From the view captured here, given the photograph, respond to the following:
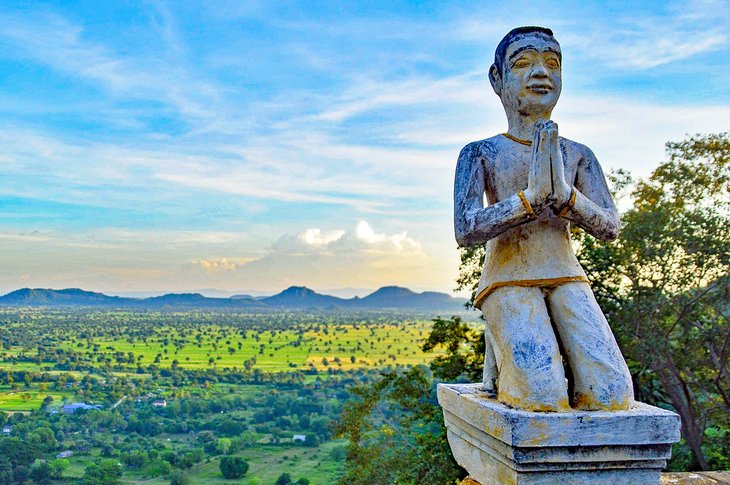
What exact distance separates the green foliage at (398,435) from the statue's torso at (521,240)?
9.96m

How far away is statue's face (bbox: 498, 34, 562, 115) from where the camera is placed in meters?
3.72

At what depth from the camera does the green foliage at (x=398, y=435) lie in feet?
43.9

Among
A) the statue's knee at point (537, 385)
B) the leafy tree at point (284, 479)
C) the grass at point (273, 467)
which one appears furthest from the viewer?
the grass at point (273, 467)

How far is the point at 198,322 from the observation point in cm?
11812

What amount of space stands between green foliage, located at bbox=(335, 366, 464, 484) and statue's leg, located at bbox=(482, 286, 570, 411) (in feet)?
32.5

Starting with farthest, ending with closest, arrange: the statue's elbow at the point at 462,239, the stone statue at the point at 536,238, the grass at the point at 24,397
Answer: the grass at the point at 24,397, the statue's elbow at the point at 462,239, the stone statue at the point at 536,238

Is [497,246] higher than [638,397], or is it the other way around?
[497,246]

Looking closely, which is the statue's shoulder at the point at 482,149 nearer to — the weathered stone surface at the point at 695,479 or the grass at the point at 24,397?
the weathered stone surface at the point at 695,479

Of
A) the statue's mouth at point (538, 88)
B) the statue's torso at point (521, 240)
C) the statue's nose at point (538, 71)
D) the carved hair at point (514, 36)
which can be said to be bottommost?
the statue's torso at point (521, 240)

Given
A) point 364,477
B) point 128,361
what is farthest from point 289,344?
point 364,477

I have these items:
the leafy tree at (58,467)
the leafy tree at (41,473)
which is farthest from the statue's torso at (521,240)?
the leafy tree at (58,467)

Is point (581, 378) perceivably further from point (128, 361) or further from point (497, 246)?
point (128, 361)

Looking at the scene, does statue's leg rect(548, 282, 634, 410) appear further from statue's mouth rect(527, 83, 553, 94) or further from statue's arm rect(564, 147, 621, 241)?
statue's mouth rect(527, 83, 553, 94)

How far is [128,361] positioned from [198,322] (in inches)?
1956
